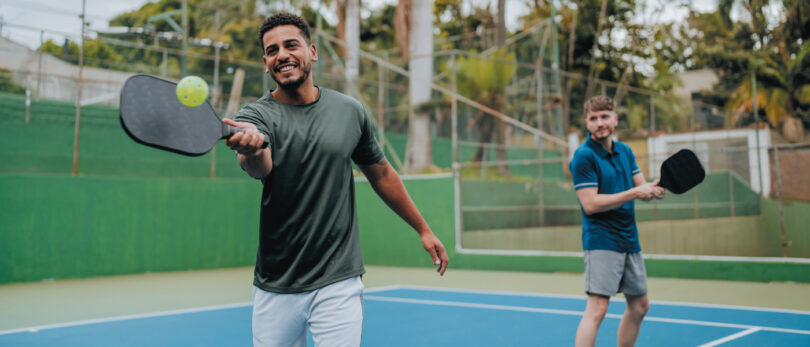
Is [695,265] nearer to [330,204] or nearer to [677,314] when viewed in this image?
[677,314]

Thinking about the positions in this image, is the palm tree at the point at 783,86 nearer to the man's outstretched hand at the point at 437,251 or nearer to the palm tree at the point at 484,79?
the palm tree at the point at 484,79

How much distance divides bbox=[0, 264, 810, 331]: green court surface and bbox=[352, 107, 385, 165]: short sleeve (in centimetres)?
521

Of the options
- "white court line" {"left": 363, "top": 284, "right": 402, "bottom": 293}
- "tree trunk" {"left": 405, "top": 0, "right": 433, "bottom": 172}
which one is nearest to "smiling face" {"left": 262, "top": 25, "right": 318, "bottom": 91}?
"white court line" {"left": 363, "top": 284, "right": 402, "bottom": 293}

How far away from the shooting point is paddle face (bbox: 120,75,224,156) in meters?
1.80

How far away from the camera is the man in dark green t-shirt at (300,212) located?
7.76 feet

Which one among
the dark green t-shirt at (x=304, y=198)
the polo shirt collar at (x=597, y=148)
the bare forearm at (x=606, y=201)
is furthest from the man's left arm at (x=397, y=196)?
the polo shirt collar at (x=597, y=148)

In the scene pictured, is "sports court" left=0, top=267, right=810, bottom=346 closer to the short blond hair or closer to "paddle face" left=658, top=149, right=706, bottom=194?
"paddle face" left=658, top=149, right=706, bottom=194

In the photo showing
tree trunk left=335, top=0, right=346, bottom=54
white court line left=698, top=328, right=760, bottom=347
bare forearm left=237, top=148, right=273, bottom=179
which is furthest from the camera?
tree trunk left=335, top=0, right=346, bottom=54

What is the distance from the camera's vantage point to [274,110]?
94.5 inches

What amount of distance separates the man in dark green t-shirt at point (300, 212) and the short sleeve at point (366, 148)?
14cm

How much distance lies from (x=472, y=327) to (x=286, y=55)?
13.9 ft

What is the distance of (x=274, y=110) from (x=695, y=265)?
833 cm

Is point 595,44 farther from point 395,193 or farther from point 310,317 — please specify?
point 310,317

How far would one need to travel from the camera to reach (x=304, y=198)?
7.80 feet
